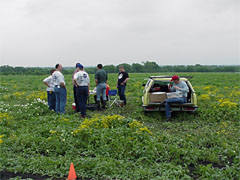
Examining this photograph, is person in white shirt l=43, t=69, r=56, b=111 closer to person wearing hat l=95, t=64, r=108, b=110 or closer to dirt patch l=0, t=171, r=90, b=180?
person wearing hat l=95, t=64, r=108, b=110

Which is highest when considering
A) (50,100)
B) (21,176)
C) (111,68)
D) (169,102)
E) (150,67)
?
(150,67)

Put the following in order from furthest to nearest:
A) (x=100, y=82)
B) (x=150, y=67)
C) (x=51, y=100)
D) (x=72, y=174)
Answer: (x=150, y=67)
(x=100, y=82)
(x=51, y=100)
(x=72, y=174)

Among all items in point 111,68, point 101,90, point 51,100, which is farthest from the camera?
point 111,68

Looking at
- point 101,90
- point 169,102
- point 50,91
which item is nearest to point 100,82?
point 101,90

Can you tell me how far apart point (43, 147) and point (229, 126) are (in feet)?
18.3

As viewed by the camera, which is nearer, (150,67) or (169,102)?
(169,102)

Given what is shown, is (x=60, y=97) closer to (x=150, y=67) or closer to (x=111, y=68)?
(x=111, y=68)

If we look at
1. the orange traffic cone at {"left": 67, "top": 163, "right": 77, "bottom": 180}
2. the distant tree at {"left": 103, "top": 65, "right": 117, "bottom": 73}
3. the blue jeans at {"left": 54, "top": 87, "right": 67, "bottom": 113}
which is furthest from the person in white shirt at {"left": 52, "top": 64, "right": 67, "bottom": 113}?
the distant tree at {"left": 103, "top": 65, "right": 117, "bottom": 73}

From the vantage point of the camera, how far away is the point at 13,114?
921 centimetres

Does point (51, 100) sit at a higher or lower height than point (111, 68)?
lower

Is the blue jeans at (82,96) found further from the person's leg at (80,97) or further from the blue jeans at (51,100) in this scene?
the blue jeans at (51,100)

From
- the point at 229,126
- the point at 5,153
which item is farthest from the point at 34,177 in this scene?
the point at 229,126

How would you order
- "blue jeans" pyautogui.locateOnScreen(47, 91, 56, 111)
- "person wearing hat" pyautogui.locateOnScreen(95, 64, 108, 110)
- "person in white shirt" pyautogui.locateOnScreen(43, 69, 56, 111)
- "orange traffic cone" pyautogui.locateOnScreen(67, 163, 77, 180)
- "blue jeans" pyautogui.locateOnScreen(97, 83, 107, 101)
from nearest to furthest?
"orange traffic cone" pyautogui.locateOnScreen(67, 163, 77, 180) → "person in white shirt" pyautogui.locateOnScreen(43, 69, 56, 111) → "blue jeans" pyautogui.locateOnScreen(47, 91, 56, 111) → "person wearing hat" pyautogui.locateOnScreen(95, 64, 108, 110) → "blue jeans" pyautogui.locateOnScreen(97, 83, 107, 101)

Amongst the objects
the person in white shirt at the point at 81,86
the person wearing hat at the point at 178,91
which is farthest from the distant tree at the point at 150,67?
the person in white shirt at the point at 81,86
